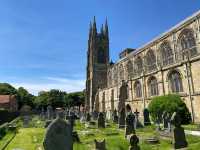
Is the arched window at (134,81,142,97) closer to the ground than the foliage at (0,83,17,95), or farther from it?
closer to the ground

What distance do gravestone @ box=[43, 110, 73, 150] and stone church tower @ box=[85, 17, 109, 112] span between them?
187ft

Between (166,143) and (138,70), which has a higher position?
(138,70)

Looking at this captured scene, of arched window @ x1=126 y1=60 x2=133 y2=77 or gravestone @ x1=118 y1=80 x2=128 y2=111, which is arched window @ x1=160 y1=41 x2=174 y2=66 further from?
arched window @ x1=126 y1=60 x2=133 y2=77

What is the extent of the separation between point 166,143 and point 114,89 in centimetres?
3825

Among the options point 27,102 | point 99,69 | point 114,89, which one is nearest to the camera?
point 114,89

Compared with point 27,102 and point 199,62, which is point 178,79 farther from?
point 27,102

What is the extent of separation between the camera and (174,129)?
12.5m

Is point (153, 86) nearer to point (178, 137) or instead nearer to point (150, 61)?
point (150, 61)

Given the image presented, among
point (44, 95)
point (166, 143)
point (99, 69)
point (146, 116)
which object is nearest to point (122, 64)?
point (99, 69)

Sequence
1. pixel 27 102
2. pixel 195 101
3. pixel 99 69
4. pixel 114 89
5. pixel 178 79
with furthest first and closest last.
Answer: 1. pixel 27 102
2. pixel 99 69
3. pixel 114 89
4. pixel 178 79
5. pixel 195 101

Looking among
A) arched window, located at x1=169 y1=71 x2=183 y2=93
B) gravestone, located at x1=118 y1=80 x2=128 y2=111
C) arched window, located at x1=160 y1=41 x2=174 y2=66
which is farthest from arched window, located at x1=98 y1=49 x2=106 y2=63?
arched window, located at x1=169 y1=71 x2=183 y2=93

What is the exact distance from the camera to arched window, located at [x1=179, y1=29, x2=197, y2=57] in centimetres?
2986

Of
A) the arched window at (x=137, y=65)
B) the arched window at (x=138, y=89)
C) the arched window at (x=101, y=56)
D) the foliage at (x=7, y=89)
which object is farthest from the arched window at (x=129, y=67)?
the foliage at (x=7, y=89)

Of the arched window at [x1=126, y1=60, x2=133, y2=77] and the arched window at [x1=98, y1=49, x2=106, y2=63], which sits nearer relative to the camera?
the arched window at [x1=126, y1=60, x2=133, y2=77]
